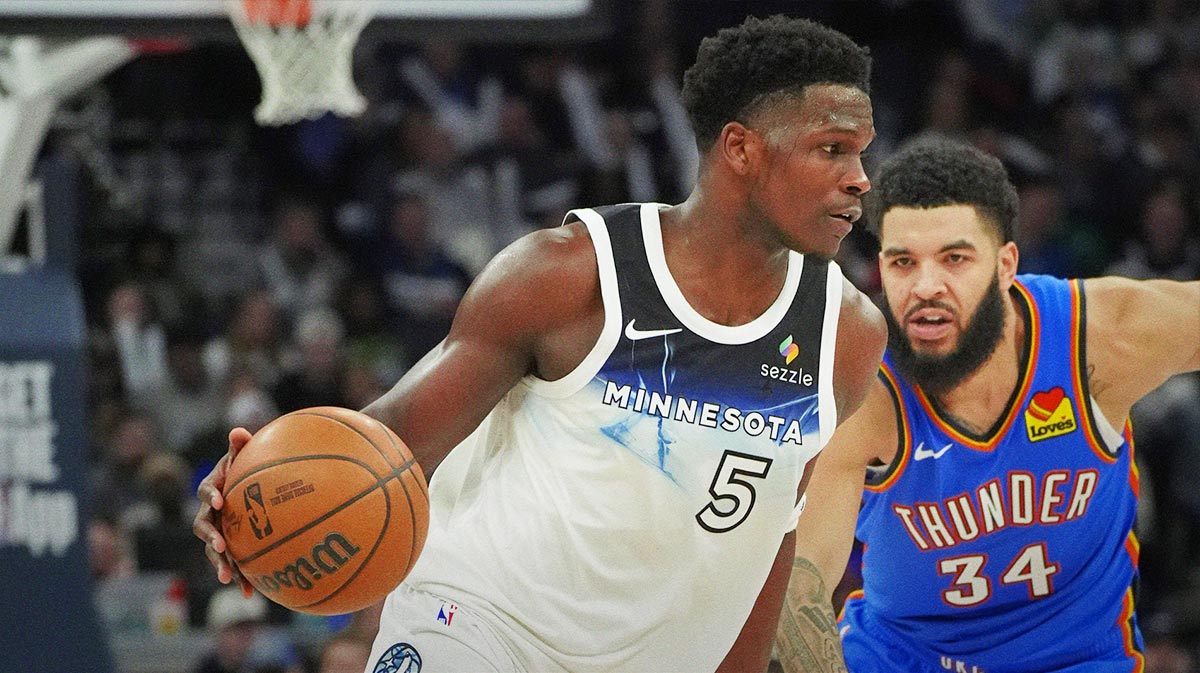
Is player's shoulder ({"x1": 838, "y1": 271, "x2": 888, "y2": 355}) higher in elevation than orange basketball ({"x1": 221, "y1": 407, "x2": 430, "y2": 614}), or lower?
→ higher

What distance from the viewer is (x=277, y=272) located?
10.0 metres

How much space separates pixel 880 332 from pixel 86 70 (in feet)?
14.5

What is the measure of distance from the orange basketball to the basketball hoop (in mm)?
3594

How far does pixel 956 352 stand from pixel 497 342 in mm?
1476

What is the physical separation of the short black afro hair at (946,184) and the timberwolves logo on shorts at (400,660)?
1814 millimetres

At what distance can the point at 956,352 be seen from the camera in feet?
13.8

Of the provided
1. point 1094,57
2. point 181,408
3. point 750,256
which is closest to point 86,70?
point 181,408

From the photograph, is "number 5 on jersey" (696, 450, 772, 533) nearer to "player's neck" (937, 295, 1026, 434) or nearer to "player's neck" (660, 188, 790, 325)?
"player's neck" (660, 188, 790, 325)

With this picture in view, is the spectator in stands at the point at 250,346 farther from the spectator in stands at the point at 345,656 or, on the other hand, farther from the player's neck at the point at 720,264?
the player's neck at the point at 720,264

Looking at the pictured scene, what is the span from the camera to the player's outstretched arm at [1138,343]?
14.0 ft

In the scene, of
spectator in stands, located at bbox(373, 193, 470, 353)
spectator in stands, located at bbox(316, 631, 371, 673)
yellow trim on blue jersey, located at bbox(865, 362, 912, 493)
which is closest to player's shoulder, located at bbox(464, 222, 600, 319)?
yellow trim on blue jersey, located at bbox(865, 362, 912, 493)

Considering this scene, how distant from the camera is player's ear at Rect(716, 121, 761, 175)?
11.0 ft

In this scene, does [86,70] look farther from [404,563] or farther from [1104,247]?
[1104,247]

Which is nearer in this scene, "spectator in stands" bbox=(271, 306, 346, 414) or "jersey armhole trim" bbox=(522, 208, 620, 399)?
"jersey armhole trim" bbox=(522, 208, 620, 399)
